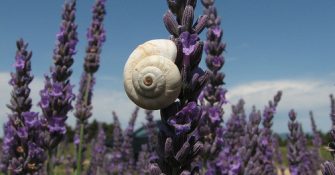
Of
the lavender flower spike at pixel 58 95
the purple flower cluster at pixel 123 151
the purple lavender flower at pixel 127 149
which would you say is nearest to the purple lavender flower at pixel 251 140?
the lavender flower spike at pixel 58 95

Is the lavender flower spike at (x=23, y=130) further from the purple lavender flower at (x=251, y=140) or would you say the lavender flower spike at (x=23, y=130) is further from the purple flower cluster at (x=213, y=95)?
the purple lavender flower at (x=251, y=140)

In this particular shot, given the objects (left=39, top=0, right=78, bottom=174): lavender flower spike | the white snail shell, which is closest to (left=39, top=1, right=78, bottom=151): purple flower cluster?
(left=39, top=0, right=78, bottom=174): lavender flower spike

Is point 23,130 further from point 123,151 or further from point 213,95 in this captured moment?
point 123,151

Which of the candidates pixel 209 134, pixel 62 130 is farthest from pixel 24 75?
pixel 209 134

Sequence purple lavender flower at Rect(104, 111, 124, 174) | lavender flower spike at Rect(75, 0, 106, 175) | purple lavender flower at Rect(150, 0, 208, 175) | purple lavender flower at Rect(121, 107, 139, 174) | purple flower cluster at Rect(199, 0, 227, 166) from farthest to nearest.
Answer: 1. purple lavender flower at Rect(104, 111, 124, 174)
2. purple lavender flower at Rect(121, 107, 139, 174)
3. lavender flower spike at Rect(75, 0, 106, 175)
4. purple flower cluster at Rect(199, 0, 227, 166)
5. purple lavender flower at Rect(150, 0, 208, 175)

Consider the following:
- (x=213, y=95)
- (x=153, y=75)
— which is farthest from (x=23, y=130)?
(x=153, y=75)

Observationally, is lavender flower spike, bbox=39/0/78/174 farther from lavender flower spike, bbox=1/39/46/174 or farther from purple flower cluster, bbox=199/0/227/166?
purple flower cluster, bbox=199/0/227/166
